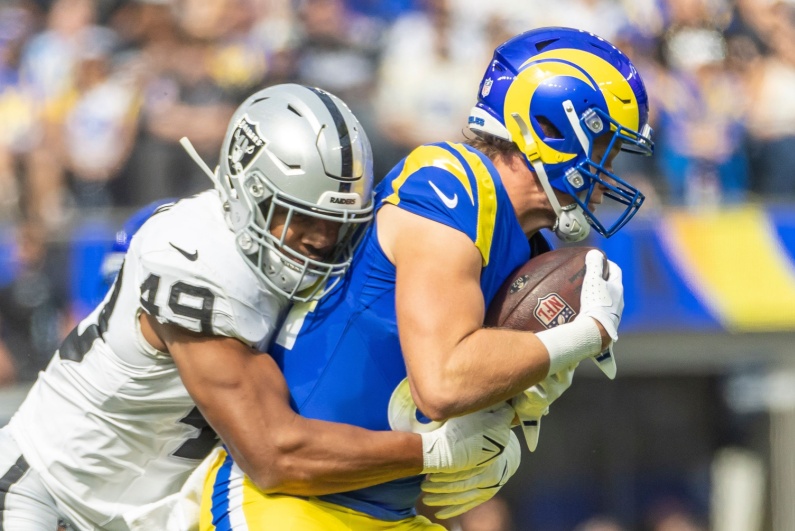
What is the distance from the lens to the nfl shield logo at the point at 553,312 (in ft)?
9.36

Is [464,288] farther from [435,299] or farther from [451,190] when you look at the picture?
[451,190]

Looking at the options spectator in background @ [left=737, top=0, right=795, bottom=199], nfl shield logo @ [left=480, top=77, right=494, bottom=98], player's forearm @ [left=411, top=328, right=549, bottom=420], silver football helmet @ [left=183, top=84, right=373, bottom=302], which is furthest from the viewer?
spectator in background @ [left=737, top=0, right=795, bottom=199]

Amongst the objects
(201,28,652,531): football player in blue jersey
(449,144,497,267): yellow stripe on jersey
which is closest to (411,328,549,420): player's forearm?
(201,28,652,531): football player in blue jersey

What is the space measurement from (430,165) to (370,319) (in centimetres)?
43

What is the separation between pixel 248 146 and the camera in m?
2.91

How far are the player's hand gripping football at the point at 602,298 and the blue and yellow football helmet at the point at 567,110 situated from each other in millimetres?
188

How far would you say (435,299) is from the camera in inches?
103

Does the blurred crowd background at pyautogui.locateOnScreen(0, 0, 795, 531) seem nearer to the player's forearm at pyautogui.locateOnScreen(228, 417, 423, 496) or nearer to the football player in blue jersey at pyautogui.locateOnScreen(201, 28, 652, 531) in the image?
the football player in blue jersey at pyautogui.locateOnScreen(201, 28, 652, 531)

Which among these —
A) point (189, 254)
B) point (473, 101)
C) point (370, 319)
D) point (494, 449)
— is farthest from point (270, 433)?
point (473, 101)

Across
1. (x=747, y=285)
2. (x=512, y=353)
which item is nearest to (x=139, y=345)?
(x=512, y=353)

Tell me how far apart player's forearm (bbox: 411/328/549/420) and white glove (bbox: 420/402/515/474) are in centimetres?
19

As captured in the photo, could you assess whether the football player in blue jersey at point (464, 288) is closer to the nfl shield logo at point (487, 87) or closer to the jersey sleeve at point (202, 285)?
the nfl shield logo at point (487, 87)

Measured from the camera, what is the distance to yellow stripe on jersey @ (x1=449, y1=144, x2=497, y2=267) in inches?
108

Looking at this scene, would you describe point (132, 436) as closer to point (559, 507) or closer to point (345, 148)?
point (345, 148)
